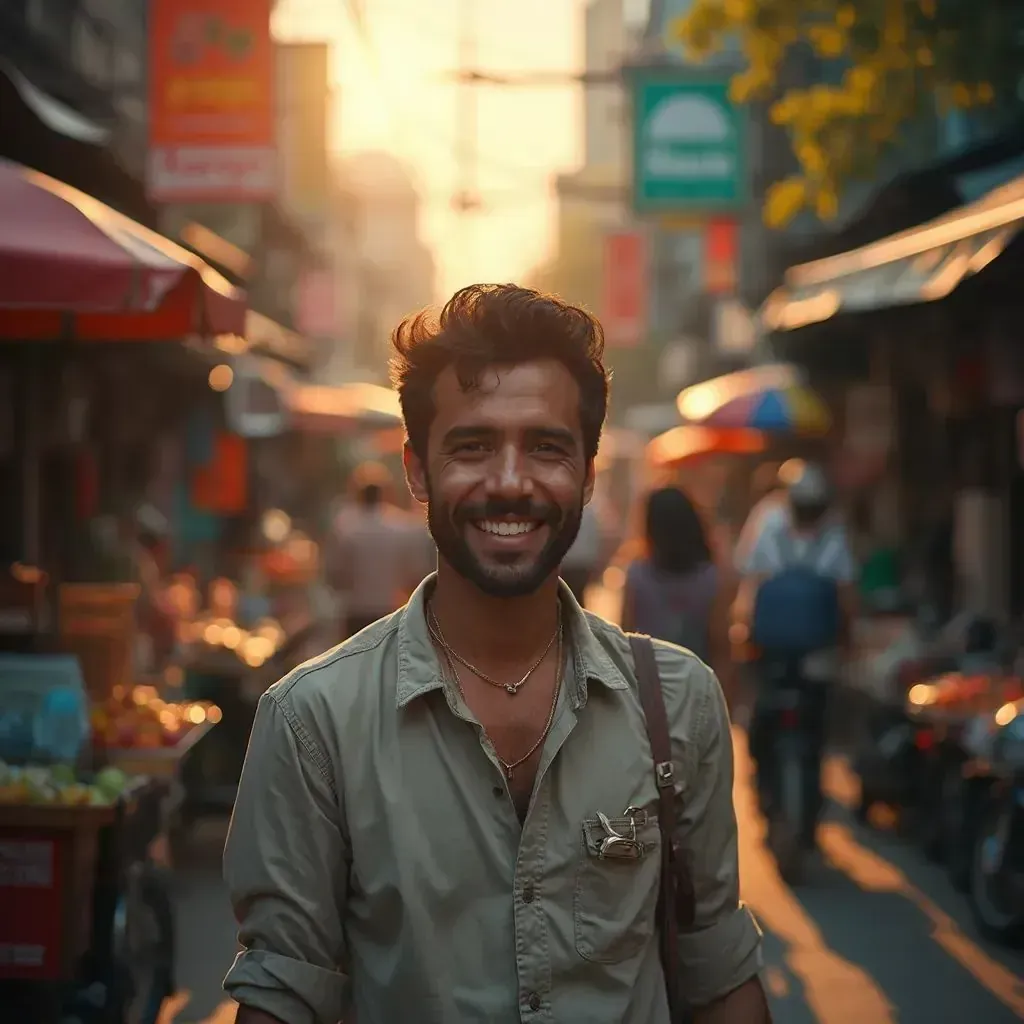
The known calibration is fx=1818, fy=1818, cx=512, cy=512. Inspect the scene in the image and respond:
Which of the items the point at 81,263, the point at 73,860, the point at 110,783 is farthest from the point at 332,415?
the point at 73,860

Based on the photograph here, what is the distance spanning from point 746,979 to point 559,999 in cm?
47

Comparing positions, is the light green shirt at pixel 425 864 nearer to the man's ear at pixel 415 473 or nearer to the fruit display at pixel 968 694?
the man's ear at pixel 415 473

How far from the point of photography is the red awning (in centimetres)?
649

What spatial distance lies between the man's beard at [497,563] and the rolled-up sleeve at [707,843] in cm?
29

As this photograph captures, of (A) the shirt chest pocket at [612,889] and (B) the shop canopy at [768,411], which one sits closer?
(A) the shirt chest pocket at [612,889]

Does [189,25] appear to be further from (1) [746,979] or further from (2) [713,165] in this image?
(1) [746,979]

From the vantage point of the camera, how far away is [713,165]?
17.7 m

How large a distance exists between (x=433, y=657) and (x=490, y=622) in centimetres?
13

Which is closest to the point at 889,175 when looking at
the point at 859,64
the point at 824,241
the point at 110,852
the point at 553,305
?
the point at 824,241

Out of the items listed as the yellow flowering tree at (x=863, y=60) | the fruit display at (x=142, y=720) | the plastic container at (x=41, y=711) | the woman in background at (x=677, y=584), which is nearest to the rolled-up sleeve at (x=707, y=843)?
the plastic container at (x=41, y=711)

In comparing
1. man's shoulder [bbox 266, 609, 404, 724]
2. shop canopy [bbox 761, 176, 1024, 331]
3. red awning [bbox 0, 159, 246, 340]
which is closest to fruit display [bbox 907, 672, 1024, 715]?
shop canopy [bbox 761, 176, 1024, 331]

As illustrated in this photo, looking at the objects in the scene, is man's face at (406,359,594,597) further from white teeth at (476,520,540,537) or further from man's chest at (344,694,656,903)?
man's chest at (344,694,656,903)

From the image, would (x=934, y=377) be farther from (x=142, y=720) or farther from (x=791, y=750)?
(x=142, y=720)

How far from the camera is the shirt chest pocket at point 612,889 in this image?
2793mm
